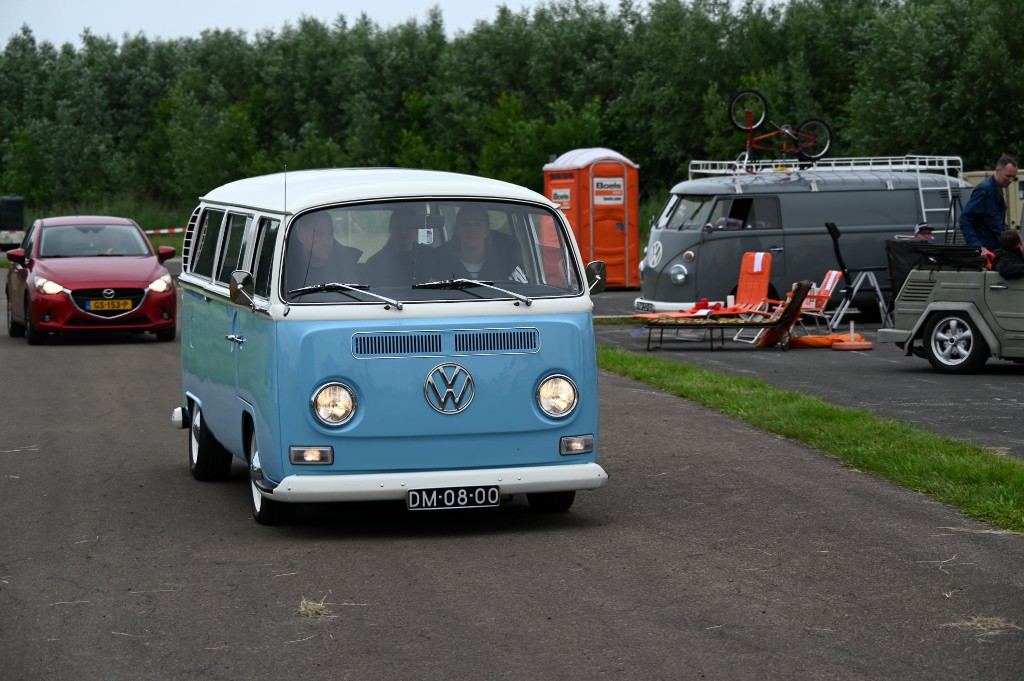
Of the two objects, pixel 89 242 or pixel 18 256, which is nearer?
pixel 18 256

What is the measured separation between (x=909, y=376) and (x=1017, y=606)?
1066 cm

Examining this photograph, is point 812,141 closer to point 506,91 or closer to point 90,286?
point 90,286

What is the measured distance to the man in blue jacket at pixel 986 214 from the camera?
1756cm

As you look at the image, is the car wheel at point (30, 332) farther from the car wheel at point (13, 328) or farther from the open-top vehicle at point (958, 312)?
the open-top vehicle at point (958, 312)

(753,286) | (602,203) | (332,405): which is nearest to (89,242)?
(753,286)

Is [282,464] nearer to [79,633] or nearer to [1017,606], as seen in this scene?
[79,633]

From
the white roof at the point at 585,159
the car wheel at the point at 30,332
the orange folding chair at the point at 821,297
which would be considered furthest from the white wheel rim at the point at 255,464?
the white roof at the point at 585,159

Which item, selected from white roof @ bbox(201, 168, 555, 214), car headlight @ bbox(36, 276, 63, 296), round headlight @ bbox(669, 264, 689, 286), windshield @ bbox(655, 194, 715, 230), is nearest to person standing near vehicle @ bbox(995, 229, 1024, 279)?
round headlight @ bbox(669, 264, 689, 286)

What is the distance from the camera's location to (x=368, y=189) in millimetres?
9086

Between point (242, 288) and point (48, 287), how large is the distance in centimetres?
1402

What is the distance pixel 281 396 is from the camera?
8547mm

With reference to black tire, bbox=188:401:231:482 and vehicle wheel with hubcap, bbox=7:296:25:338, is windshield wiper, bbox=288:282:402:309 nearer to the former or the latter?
black tire, bbox=188:401:231:482

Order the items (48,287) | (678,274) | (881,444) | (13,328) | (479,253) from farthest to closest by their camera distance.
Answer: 1. (678,274)
2. (13,328)
3. (48,287)
4. (881,444)
5. (479,253)

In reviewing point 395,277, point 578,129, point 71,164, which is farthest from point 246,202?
point 71,164
